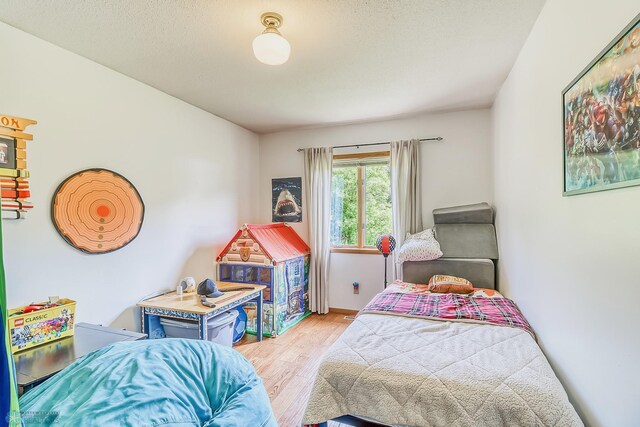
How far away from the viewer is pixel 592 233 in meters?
1.30

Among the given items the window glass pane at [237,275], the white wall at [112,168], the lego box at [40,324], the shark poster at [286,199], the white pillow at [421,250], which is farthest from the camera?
the shark poster at [286,199]

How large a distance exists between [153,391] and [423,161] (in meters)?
3.63

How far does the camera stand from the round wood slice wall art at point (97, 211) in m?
2.20

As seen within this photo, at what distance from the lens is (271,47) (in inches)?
73.4

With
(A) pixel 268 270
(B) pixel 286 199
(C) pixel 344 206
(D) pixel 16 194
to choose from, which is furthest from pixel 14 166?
(C) pixel 344 206

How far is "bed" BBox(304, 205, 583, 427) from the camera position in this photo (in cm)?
138

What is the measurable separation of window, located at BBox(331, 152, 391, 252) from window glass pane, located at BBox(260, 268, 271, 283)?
1102 mm

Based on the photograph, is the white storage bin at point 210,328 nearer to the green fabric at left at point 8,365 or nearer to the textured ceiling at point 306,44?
the textured ceiling at point 306,44

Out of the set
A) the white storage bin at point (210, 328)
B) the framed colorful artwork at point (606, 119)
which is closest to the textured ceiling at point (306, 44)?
the framed colorful artwork at point (606, 119)

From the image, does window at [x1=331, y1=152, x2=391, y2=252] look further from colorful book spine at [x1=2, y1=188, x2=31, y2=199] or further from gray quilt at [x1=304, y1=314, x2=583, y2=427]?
colorful book spine at [x1=2, y1=188, x2=31, y2=199]

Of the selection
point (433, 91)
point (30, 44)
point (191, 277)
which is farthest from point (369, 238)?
point (30, 44)

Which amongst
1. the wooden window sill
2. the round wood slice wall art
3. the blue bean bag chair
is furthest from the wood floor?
the round wood slice wall art

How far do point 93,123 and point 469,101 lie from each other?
11.5ft

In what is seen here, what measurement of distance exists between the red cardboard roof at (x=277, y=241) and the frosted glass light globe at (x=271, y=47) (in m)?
2.03
